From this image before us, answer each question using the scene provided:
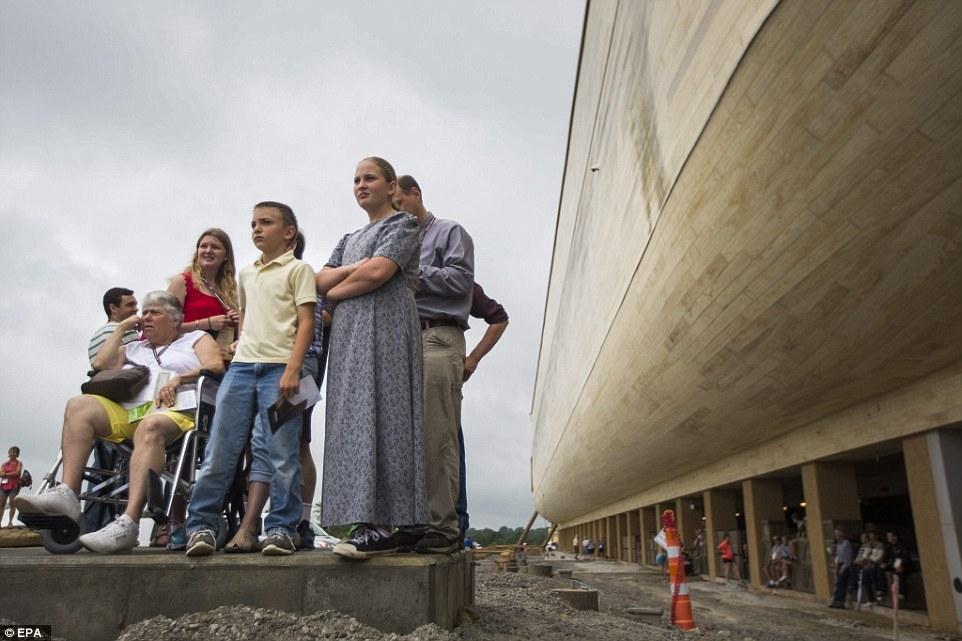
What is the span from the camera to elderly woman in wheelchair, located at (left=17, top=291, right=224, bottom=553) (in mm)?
2734

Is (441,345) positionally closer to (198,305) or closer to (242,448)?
(242,448)

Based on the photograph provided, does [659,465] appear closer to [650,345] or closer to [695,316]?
[650,345]

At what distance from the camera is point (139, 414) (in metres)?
3.35

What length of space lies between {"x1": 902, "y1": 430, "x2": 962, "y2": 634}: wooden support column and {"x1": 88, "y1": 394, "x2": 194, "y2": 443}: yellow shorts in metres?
7.37

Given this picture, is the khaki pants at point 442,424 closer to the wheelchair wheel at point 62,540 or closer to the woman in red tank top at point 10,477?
the wheelchair wheel at point 62,540

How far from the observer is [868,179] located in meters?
4.98

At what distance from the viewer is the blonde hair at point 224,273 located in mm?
4113

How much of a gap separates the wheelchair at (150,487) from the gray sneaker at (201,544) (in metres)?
0.56

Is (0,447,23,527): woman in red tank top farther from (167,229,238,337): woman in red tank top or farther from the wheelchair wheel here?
the wheelchair wheel

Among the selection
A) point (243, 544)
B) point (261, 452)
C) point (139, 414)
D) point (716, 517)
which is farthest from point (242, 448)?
point (716, 517)

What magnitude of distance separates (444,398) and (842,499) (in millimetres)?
8763

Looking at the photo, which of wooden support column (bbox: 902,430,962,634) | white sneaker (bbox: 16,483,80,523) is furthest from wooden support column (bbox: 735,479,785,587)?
white sneaker (bbox: 16,483,80,523)

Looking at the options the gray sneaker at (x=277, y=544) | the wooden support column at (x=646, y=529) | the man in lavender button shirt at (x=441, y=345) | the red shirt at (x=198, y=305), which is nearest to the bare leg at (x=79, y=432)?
the red shirt at (x=198, y=305)

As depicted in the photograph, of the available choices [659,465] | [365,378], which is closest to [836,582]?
[659,465]
